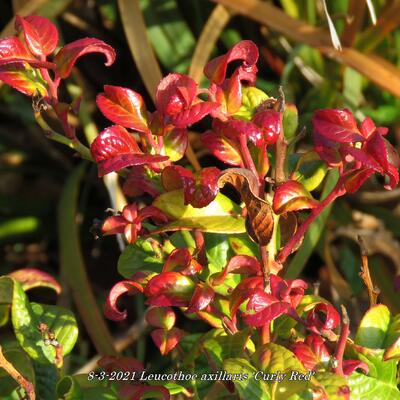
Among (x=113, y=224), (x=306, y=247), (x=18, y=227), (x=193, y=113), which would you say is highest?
(x=193, y=113)

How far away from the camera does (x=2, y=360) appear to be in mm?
593

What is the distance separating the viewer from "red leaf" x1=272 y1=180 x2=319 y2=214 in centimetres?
58

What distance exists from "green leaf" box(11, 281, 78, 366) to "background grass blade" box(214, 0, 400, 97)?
0.65 m

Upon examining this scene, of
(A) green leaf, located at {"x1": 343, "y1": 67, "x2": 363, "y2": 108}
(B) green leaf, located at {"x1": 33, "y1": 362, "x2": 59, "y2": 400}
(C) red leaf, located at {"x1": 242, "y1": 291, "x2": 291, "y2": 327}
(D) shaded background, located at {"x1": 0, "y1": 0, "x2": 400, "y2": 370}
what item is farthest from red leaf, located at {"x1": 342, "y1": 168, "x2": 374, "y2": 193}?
(A) green leaf, located at {"x1": 343, "y1": 67, "x2": 363, "y2": 108}

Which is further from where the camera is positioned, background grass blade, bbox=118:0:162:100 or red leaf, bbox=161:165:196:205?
background grass blade, bbox=118:0:162:100

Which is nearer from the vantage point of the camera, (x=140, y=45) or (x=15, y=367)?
(x=15, y=367)

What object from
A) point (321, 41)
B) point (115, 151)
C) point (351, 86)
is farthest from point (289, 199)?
point (351, 86)

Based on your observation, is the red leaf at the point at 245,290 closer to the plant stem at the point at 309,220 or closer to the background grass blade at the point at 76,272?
the plant stem at the point at 309,220

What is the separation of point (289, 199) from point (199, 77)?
670 millimetres

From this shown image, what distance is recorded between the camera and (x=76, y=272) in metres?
1.20

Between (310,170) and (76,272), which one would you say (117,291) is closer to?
(310,170)

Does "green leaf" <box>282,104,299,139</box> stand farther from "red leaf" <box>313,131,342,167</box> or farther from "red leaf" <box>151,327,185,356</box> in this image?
"red leaf" <box>151,327,185,356</box>

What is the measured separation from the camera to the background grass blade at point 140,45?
1.18 meters

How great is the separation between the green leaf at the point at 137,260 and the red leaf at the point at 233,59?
0.18 meters
